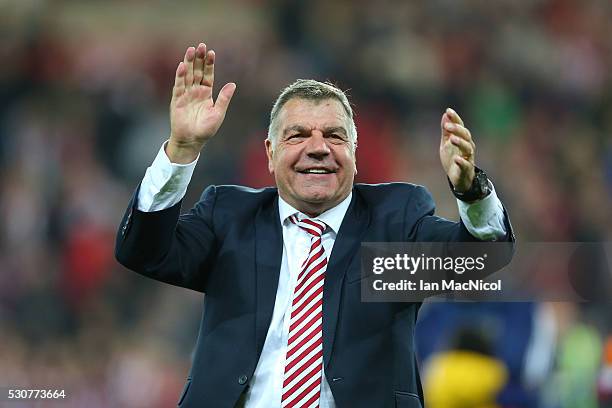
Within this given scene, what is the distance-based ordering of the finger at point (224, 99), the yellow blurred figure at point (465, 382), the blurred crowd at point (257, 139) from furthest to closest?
1. the blurred crowd at point (257, 139)
2. the yellow blurred figure at point (465, 382)
3. the finger at point (224, 99)

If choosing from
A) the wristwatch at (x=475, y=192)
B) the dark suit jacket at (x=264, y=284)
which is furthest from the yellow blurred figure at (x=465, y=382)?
the wristwatch at (x=475, y=192)

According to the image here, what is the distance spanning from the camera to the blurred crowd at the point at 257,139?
283 inches

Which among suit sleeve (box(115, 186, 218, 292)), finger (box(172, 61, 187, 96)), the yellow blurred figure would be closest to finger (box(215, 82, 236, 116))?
finger (box(172, 61, 187, 96))

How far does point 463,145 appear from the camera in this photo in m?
3.18

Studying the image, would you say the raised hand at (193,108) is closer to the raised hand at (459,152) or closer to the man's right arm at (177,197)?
the man's right arm at (177,197)

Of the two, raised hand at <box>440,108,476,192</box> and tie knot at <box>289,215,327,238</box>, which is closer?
raised hand at <box>440,108,476,192</box>

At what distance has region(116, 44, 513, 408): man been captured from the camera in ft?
10.8

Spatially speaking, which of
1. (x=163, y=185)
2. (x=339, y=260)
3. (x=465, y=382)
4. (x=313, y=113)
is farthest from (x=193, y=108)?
(x=465, y=382)

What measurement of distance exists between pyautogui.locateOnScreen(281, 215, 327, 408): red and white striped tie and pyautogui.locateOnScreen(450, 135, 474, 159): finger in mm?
548

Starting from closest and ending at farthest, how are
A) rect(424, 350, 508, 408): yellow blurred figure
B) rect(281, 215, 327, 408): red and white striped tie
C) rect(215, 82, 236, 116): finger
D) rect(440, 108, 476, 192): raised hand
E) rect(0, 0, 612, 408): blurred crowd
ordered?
rect(440, 108, 476, 192): raised hand, rect(281, 215, 327, 408): red and white striped tie, rect(215, 82, 236, 116): finger, rect(424, 350, 508, 408): yellow blurred figure, rect(0, 0, 612, 408): blurred crowd

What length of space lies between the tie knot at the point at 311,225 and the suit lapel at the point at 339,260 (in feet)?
0.20

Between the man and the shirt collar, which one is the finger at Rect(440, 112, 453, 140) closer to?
the man

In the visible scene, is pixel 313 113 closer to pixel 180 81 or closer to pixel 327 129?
pixel 327 129

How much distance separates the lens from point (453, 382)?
5.82 metres
